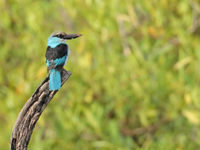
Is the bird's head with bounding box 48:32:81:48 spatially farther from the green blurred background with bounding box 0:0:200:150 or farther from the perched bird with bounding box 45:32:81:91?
the green blurred background with bounding box 0:0:200:150

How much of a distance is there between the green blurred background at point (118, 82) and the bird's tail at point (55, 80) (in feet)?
7.58

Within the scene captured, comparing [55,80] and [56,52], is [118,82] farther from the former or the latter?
[55,80]

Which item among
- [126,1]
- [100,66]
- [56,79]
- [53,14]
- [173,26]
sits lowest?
[56,79]

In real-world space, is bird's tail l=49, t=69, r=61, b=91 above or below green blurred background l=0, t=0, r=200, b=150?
below

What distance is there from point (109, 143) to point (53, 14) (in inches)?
91.0

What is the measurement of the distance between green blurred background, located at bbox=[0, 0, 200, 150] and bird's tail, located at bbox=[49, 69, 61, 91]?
91.0 inches

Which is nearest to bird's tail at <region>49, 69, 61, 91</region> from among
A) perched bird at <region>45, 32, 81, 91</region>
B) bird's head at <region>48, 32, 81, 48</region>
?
perched bird at <region>45, 32, 81, 91</region>

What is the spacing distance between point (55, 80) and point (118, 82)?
9.67 ft

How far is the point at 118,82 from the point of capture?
17.4 ft

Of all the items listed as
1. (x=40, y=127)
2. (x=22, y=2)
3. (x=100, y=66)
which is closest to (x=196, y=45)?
(x=100, y=66)

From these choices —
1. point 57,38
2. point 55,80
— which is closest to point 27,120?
point 55,80

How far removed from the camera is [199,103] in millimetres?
4707

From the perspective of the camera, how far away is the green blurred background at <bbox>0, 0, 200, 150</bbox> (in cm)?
509

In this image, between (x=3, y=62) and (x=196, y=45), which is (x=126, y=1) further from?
(x=3, y=62)
